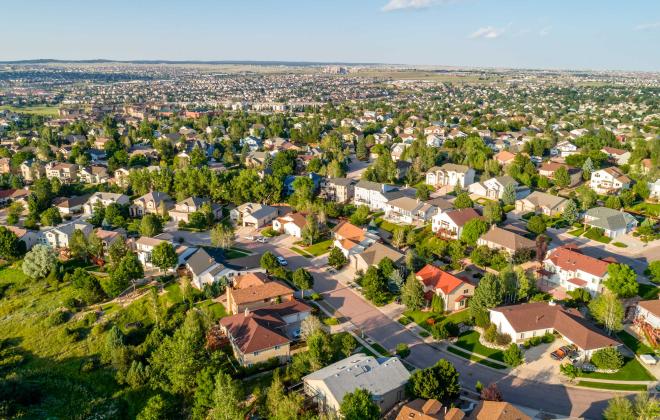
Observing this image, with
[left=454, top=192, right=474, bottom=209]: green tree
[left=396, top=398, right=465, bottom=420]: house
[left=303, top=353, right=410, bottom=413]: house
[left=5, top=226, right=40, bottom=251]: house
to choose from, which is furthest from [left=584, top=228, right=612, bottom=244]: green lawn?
[left=5, top=226, right=40, bottom=251]: house

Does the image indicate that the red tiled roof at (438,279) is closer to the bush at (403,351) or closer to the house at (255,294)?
the bush at (403,351)

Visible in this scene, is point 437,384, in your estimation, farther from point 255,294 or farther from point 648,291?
point 648,291

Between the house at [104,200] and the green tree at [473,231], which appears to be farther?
the house at [104,200]

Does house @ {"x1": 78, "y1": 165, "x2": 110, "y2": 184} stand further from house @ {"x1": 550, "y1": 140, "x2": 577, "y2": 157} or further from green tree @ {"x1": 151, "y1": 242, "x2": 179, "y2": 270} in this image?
house @ {"x1": 550, "y1": 140, "x2": 577, "y2": 157}

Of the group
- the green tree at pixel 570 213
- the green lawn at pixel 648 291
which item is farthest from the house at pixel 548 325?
the green tree at pixel 570 213

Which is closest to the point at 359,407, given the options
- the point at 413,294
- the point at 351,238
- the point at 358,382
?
the point at 358,382

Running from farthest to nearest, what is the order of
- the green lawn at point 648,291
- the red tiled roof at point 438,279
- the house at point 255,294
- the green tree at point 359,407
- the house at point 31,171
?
the house at point 31,171, the green lawn at point 648,291, the red tiled roof at point 438,279, the house at point 255,294, the green tree at point 359,407
